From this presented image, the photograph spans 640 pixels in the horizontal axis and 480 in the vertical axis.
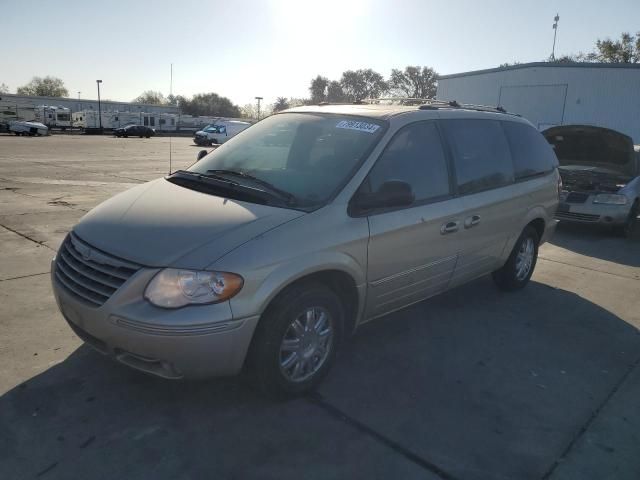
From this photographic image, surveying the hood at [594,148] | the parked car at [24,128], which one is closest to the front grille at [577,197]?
the hood at [594,148]

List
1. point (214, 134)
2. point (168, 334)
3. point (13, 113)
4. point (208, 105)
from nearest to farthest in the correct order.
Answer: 1. point (168, 334)
2. point (214, 134)
3. point (13, 113)
4. point (208, 105)

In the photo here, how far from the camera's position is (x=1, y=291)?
461cm

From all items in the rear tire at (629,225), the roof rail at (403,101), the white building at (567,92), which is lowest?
the rear tire at (629,225)

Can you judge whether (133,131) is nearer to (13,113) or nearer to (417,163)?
(13,113)

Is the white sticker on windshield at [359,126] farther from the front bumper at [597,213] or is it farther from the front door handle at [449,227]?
the front bumper at [597,213]

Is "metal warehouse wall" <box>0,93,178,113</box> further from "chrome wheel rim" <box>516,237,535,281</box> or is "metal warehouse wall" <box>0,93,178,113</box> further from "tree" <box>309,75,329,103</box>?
"chrome wheel rim" <box>516,237,535,281</box>

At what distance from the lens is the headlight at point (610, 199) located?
831 centimetres

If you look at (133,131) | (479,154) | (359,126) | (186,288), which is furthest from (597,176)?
(133,131)

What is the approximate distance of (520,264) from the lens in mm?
5410

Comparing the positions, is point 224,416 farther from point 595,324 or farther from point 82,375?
point 595,324

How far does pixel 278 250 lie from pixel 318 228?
337mm

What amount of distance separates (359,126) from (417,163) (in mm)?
517

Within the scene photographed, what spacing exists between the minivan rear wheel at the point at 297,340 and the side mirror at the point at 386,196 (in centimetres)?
62

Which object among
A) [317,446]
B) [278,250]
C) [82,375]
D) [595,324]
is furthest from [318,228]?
[595,324]
